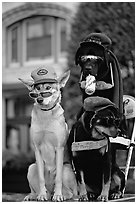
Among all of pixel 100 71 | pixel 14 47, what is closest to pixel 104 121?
pixel 100 71

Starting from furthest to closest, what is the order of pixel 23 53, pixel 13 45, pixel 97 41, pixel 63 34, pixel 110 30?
pixel 13 45 < pixel 23 53 < pixel 63 34 < pixel 110 30 < pixel 97 41

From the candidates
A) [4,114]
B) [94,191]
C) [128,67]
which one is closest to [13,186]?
[4,114]

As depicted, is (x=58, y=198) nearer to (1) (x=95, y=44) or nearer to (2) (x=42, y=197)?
(2) (x=42, y=197)

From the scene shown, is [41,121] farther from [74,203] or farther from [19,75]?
[19,75]

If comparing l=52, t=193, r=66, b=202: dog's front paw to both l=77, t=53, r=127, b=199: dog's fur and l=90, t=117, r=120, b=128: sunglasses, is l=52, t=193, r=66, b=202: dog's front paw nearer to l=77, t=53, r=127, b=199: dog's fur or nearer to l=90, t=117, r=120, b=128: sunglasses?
l=77, t=53, r=127, b=199: dog's fur

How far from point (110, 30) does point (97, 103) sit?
285 cm

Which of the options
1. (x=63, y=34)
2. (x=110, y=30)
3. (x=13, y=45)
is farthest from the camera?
(x=13, y=45)

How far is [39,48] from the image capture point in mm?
7023

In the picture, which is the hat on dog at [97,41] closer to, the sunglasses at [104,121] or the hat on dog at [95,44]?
the hat on dog at [95,44]

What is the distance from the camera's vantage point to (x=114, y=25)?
15.4ft

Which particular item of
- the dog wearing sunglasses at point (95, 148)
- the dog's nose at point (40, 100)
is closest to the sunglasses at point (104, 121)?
the dog wearing sunglasses at point (95, 148)

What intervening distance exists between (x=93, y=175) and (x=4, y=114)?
5234 millimetres

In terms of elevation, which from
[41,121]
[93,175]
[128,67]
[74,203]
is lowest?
[74,203]

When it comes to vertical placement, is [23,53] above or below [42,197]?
above
